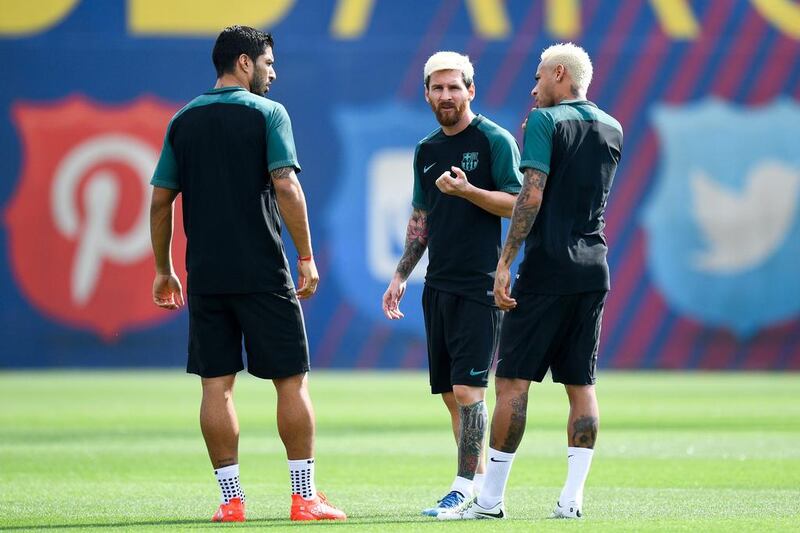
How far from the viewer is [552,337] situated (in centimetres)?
746

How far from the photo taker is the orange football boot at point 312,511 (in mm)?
7496

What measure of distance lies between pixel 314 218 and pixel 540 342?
56.7ft

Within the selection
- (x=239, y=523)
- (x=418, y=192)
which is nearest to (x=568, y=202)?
(x=418, y=192)

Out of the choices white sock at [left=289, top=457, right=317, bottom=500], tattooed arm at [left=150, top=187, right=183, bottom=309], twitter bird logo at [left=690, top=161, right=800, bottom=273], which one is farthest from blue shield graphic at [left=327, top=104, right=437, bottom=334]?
white sock at [left=289, top=457, right=317, bottom=500]

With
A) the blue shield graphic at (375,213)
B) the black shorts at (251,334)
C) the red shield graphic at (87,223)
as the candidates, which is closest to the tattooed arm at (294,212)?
the black shorts at (251,334)

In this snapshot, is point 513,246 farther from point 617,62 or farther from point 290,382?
point 617,62

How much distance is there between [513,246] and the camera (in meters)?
7.35

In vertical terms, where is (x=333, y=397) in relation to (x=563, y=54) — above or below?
below

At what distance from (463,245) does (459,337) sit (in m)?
0.47

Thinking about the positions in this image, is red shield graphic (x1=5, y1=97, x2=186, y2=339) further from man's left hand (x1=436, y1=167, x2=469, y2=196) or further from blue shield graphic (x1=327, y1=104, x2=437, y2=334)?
man's left hand (x1=436, y1=167, x2=469, y2=196)

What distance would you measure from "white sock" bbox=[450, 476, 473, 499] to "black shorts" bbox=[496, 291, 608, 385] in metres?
0.60

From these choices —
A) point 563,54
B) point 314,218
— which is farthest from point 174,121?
point 314,218

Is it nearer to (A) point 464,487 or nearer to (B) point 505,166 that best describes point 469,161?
(B) point 505,166

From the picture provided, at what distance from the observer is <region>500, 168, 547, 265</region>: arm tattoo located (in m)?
7.36
